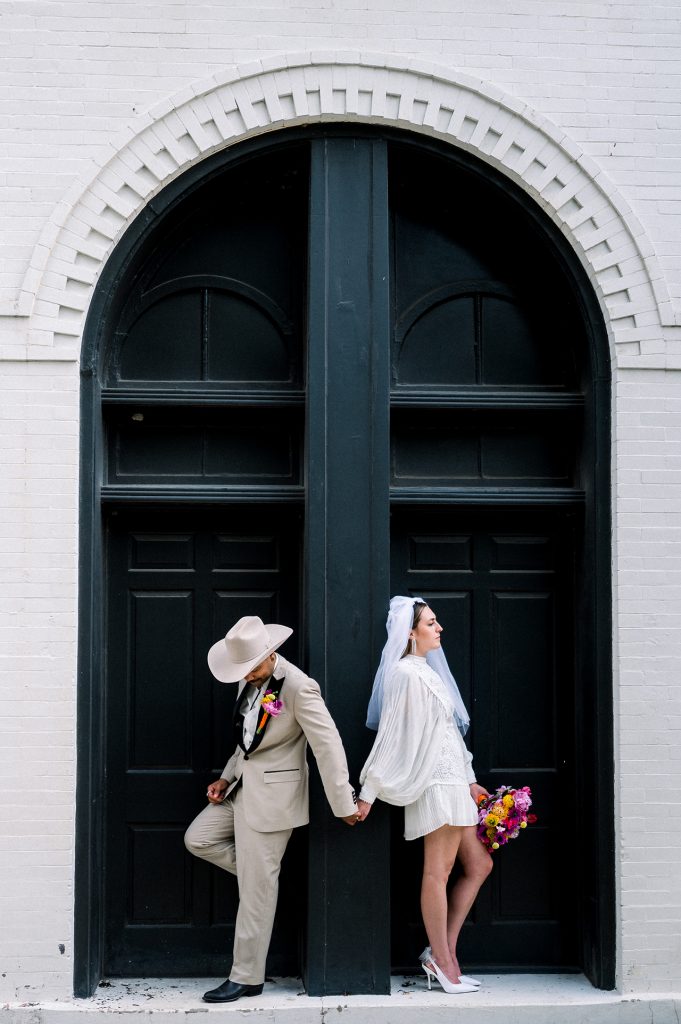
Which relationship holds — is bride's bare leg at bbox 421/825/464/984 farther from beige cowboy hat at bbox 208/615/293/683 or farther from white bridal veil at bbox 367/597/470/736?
beige cowboy hat at bbox 208/615/293/683

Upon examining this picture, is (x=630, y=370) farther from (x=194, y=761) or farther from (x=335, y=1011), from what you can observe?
(x=335, y=1011)

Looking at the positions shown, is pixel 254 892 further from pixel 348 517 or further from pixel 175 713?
pixel 348 517

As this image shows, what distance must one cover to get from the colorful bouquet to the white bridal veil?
1.46 ft

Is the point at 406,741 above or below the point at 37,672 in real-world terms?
below


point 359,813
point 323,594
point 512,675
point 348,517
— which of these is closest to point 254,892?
point 359,813

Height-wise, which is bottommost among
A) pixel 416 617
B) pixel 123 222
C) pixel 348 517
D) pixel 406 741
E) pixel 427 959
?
pixel 427 959

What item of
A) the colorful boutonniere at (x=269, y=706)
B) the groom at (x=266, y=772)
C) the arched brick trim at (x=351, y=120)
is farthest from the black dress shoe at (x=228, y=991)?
the arched brick trim at (x=351, y=120)

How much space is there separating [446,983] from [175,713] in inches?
78.7

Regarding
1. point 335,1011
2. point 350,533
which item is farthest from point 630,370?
point 335,1011

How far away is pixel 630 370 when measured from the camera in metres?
5.63

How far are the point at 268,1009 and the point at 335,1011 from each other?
1.10 ft

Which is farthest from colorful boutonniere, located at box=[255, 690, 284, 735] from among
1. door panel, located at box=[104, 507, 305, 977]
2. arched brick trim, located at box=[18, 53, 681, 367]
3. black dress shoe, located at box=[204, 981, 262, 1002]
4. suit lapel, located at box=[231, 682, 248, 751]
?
arched brick trim, located at box=[18, 53, 681, 367]

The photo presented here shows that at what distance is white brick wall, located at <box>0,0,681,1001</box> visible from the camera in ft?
17.7

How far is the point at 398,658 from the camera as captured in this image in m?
5.39
